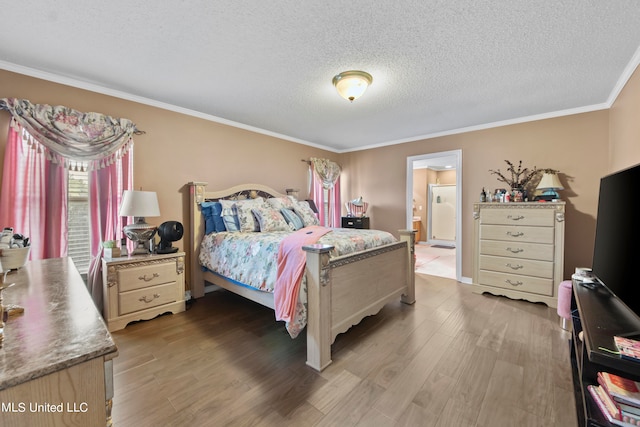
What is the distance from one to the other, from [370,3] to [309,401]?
2409mm

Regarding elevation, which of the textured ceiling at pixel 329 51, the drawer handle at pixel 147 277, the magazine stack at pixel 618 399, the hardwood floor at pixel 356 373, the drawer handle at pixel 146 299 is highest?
the textured ceiling at pixel 329 51

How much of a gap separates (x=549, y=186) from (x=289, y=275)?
332 cm

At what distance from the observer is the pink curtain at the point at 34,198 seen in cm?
217

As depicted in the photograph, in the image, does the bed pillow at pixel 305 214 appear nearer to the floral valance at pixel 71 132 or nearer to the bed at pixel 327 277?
the bed at pixel 327 277

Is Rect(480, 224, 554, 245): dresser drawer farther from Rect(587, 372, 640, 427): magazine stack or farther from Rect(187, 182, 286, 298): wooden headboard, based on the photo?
Rect(187, 182, 286, 298): wooden headboard

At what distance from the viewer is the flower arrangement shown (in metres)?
3.46

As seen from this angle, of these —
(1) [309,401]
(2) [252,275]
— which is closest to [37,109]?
(2) [252,275]

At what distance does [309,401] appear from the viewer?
61.7 inches

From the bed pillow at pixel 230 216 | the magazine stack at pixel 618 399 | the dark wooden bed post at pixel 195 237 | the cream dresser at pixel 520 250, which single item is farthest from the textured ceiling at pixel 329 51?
the magazine stack at pixel 618 399

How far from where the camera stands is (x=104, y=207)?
8.75ft

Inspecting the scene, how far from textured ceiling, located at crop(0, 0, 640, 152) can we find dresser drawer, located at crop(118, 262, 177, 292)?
1834mm

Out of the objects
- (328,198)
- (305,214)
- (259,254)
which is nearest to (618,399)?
(259,254)

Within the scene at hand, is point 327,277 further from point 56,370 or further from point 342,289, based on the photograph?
point 56,370

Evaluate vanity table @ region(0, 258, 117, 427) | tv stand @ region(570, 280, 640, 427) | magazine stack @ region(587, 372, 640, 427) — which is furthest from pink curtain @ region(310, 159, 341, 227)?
vanity table @ region(0, 258, 117, 427)
